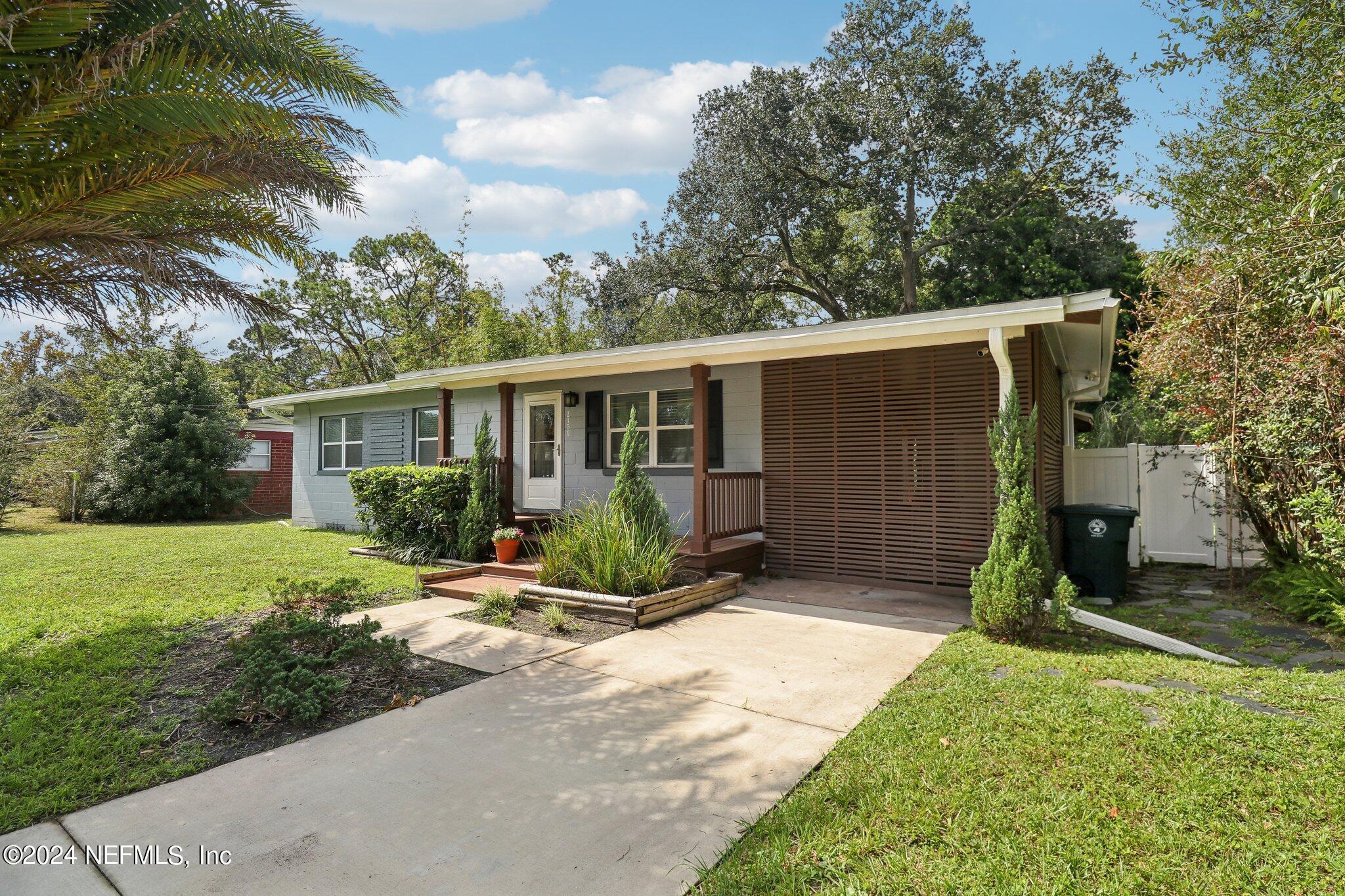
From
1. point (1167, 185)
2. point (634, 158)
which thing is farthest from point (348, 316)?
point (1167, 185)

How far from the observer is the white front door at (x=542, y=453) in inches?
411

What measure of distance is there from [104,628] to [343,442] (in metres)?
8.47

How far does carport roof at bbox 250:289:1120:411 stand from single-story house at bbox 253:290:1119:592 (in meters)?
0.02

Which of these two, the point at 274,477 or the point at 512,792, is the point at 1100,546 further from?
the point at 274,477

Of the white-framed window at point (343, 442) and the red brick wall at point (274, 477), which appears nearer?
the white-framed window at point (343, 442)

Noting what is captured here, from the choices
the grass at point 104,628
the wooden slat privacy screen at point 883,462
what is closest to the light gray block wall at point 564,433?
the wooden slat privacy screen at point 883,462

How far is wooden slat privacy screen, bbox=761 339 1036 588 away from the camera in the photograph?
696 cm

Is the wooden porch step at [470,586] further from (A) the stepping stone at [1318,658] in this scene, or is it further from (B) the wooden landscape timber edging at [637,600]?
(A) the stepping stone at [1318,658]

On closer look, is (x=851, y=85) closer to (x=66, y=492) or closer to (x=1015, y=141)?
(x=1015, y=141)

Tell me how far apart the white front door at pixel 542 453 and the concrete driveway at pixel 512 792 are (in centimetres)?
598

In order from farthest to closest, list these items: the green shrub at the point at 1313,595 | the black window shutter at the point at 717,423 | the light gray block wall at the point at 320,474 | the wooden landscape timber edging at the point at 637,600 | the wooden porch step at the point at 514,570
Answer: the light gray block wall at the point at 320,474
the black window shutter at the point at 717,423
the wooden porch step at the point at 514,570
the wooden landscape timber edging at the point at 637,600
the green shrub at the point at 1313,595

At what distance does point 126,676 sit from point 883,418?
6.88m

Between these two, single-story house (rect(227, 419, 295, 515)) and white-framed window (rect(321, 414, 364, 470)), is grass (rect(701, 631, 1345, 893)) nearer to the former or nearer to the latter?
white-framed window (rect(321, 414, 364, 470))

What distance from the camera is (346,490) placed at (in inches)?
535
